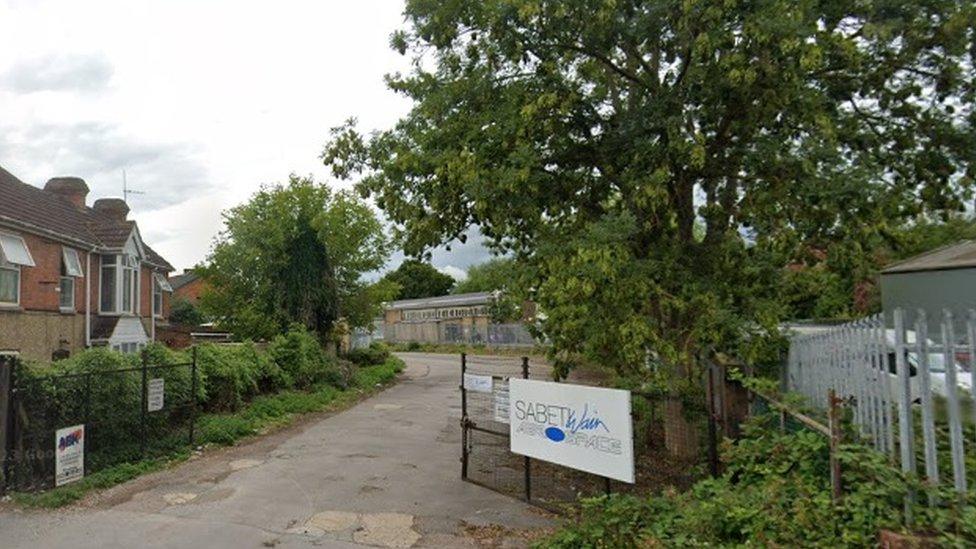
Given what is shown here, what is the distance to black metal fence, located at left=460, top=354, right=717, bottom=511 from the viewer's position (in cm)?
861

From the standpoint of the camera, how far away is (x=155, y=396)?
10891 millimetres

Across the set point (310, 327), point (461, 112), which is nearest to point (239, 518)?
point (461, 112)

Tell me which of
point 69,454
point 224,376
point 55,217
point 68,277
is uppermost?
point 55,217

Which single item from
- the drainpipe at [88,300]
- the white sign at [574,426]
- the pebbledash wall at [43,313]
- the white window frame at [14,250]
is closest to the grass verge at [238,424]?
the white sign at [574,426]

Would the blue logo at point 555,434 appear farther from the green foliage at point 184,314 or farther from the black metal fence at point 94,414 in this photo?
the green foliage at point 184,314

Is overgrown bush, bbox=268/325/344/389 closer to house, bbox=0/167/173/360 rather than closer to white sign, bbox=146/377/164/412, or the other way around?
house, bbox=0/167/173/360

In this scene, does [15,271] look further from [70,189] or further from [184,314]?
[184,314]

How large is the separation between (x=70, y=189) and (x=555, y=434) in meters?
23.2

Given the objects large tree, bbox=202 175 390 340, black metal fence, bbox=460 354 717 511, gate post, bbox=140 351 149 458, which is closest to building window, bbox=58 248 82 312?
large tree, bbox=202 175 390 340

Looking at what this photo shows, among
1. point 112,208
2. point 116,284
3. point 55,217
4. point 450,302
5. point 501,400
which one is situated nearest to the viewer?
point 501,400

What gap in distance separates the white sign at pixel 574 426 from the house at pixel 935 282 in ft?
10.5

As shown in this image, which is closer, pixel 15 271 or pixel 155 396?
pixel 155 396

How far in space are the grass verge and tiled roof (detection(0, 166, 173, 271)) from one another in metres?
8.28

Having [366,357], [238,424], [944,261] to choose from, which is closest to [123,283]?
[366,357]
